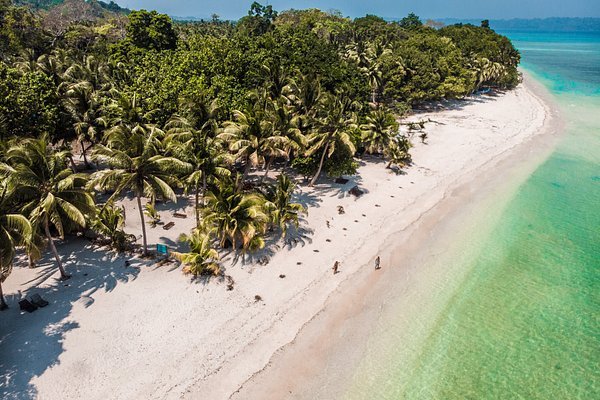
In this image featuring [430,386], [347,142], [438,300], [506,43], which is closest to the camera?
[430,386]

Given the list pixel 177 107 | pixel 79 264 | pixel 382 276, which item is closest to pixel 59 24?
pixel 177 107

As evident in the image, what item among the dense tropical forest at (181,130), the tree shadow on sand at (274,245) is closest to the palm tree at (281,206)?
the dense tropical forest at (181,130)

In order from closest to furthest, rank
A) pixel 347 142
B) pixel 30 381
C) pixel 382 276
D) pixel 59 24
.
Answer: pixel 30 381
pixel 382 276
pixel 347 142
pixel 59 24

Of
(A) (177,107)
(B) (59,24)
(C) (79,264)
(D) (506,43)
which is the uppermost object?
(B) (59,24)

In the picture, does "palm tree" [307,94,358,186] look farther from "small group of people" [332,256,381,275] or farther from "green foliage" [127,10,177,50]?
"green foliage" [127,10,177,50]

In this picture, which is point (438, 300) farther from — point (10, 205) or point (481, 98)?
point (481, 98)

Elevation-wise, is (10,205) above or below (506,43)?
below

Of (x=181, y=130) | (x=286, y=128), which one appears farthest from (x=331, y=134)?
(x=181, y=130)
